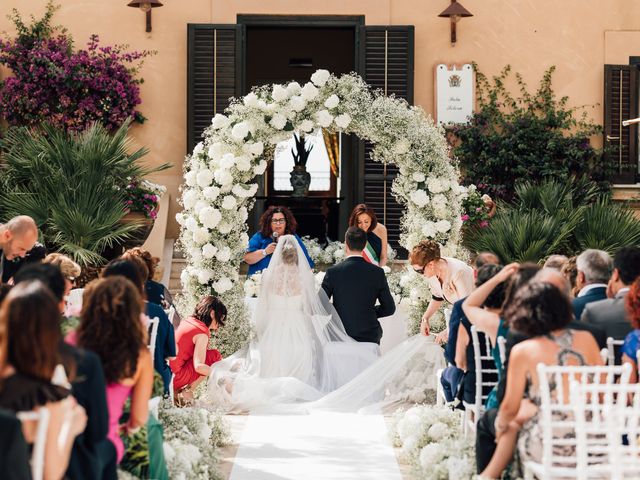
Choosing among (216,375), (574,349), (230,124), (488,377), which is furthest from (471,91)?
(574,349)

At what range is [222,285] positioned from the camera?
991 centimetres

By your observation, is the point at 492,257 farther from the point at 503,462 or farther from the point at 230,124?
the point at 230,124

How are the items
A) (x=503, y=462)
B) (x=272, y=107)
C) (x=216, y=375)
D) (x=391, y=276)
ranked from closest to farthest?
(x=503, y=462), (x=216, y=375), (x=272, y=107), (x=391, y=276)

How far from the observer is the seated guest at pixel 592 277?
20.4ft

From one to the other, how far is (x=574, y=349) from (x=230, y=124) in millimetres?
5983

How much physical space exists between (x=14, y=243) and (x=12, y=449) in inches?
184

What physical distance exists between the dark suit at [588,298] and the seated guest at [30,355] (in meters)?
3.34

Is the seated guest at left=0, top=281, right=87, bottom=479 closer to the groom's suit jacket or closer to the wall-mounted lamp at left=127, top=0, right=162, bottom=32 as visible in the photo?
the groom's suit jacket

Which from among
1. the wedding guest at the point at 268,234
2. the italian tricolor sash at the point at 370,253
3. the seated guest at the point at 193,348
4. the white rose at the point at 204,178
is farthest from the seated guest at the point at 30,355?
the italian tricolor sash at the point at 370,253

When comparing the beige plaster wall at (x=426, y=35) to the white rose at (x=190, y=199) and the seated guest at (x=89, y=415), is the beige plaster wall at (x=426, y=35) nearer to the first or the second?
the white rose at (x=190, y=199)

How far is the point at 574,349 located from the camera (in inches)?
188

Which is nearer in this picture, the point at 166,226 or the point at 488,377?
the point at 488,377

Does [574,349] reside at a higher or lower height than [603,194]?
lower

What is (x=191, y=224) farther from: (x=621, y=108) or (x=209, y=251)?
(x=621, y=108)
